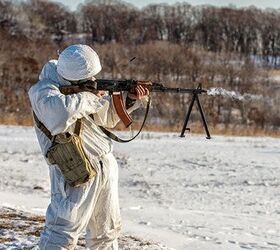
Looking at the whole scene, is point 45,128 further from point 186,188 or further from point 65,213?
point 186,188

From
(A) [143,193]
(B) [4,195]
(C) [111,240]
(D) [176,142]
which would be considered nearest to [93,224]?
(C) [111,240]

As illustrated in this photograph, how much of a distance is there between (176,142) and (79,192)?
1234 cm

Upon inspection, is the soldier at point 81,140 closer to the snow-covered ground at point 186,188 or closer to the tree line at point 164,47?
the snow-covered ground at point 186,188

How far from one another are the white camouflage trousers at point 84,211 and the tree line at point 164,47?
20.7 meters

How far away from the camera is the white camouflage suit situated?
3.29 m

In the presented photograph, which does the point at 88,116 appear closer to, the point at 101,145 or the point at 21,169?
the point at 101,145

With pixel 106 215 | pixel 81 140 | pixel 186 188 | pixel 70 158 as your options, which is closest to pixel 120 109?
pixel 81 140

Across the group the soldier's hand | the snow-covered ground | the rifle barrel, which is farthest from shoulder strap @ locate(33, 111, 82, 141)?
the snow-covered ground

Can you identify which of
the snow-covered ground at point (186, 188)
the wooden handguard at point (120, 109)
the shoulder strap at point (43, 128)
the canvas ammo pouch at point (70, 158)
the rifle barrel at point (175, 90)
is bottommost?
the snow-covered ground at point (186, 188)

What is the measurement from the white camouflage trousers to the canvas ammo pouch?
0.22 ft

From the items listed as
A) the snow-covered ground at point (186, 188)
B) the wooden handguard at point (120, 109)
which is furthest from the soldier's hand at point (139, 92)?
the snow-covered ground at point (186, 188)

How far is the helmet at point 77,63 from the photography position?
340 centimetres

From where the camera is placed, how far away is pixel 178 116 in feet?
82.9

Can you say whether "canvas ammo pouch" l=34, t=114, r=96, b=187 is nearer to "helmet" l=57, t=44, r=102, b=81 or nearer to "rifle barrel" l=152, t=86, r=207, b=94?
"helmet" l=57, t=44, r=102, b=81
